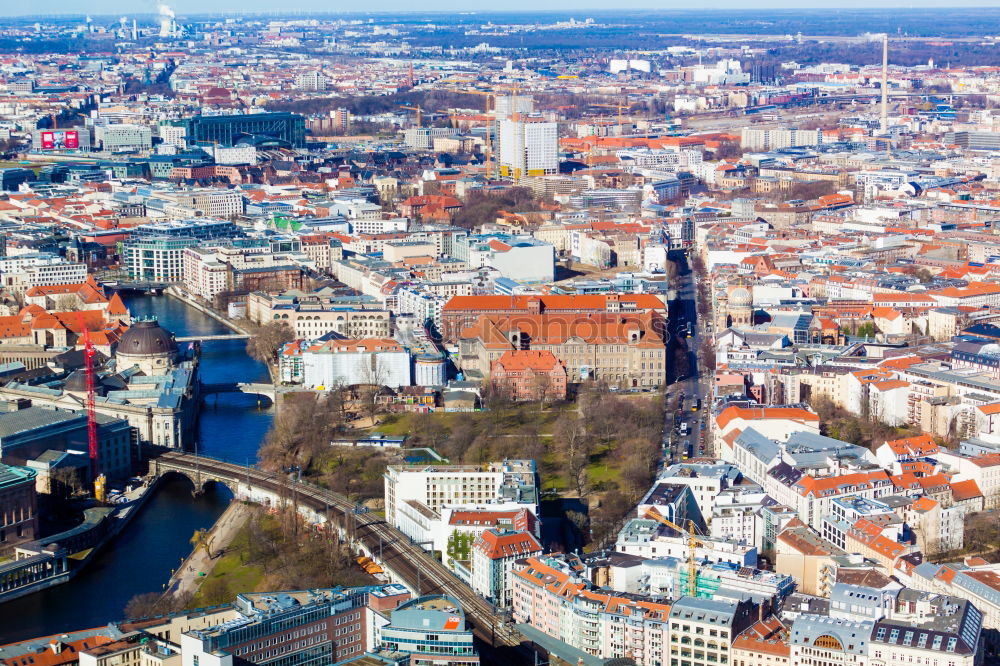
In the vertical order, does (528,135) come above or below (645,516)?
above

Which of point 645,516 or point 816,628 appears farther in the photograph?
point 645,516

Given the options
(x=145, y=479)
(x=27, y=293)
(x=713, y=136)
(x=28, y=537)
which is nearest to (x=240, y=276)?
(x=27, y=293)

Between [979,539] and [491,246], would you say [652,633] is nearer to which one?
[979,539]

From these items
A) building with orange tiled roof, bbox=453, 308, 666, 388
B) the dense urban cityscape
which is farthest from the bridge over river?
building with orange tiled roof, bbox=453, 308, 666, 388

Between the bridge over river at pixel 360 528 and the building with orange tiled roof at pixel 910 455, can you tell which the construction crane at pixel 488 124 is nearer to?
the bridge over river at pixel 360 528

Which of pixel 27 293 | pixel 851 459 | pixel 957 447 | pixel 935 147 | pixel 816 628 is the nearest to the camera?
pixel 816 628

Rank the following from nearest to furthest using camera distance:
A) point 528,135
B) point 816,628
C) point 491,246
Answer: point 816,628 → point 491,246 → point 528,135

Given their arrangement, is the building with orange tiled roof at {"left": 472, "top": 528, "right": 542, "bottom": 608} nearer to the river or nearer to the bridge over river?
the bridge over river
